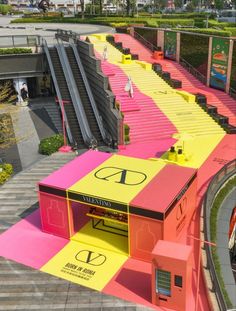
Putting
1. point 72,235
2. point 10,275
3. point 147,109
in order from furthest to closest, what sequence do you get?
point 147,109
point 72,235
point 10,275

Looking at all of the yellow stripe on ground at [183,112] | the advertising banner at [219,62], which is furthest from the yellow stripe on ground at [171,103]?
the advertising banner at [219,62]

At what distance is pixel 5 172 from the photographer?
→ 23.4 metres

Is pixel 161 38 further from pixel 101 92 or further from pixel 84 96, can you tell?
pixel 101 92

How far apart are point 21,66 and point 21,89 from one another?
→ 2397mm

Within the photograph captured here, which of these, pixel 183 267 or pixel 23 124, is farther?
pixel 23 124

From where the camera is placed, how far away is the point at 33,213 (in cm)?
1981

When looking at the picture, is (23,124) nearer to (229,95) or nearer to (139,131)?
(139,131)

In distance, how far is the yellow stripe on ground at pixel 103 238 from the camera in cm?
1661

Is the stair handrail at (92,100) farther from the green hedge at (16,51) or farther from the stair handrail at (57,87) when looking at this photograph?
the green hedge at (16,51)

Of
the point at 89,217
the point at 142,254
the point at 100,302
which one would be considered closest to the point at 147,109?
the point at 89,217

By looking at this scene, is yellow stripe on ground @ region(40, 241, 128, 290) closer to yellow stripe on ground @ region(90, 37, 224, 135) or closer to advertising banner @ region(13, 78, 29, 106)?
yellow stripe on ground @ region(90, 37, 224, 135)

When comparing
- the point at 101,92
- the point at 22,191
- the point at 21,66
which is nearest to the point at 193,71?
the point at 101,92

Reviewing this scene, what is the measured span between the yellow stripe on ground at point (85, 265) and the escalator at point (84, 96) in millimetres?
13792

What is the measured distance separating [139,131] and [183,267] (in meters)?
18.6
